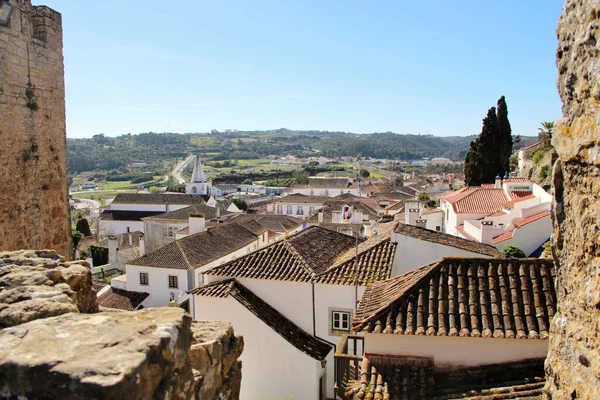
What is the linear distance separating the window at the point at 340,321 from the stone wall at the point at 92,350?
954 centimetres

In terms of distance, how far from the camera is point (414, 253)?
579 inches

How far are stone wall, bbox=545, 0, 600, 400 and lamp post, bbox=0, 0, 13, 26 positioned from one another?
857 cm

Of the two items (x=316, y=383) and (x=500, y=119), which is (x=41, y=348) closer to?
(x=316, y=383)

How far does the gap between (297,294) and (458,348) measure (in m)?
6.52

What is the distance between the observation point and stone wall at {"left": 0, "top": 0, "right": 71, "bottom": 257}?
8.94 m

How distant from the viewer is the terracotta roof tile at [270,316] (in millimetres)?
13180

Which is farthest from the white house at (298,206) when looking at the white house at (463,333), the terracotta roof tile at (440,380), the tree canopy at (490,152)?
the terracotta roof tile at (440,380)

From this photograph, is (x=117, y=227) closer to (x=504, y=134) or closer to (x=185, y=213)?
(x=185, y=213)

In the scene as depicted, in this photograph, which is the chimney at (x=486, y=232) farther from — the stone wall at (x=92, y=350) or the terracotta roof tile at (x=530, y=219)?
the stone wall at (x=92, y=350)

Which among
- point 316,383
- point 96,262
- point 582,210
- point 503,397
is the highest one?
point 582,210

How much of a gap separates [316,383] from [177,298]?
1488cm

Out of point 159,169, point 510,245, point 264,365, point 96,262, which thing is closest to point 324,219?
point 96,262

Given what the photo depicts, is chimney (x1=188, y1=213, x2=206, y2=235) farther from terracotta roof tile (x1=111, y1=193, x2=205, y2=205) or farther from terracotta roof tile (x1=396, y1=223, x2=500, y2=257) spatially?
terracotta roof tile (x1=111, y1=193, x2=205, y2=205)

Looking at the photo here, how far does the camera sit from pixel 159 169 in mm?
169250
